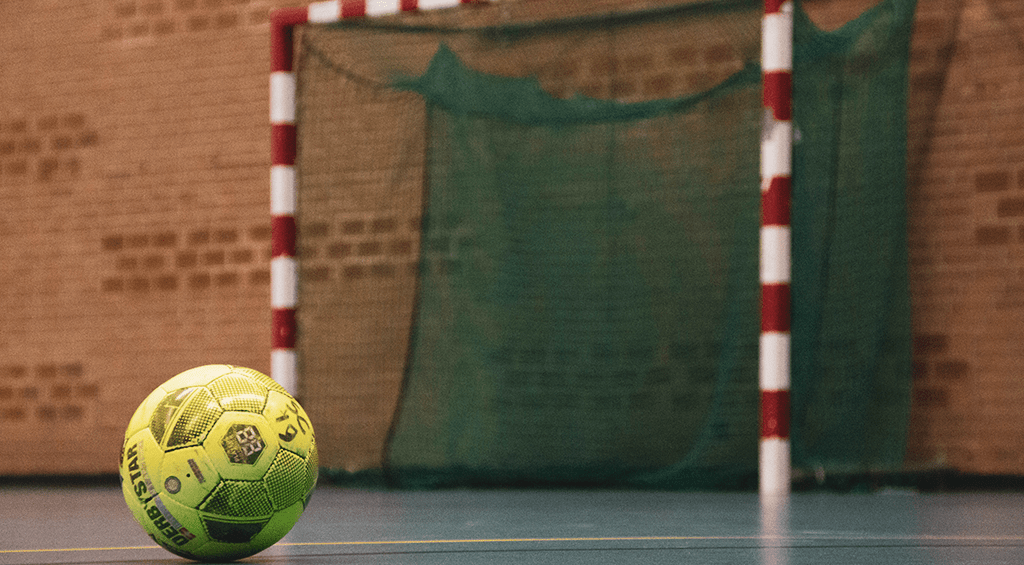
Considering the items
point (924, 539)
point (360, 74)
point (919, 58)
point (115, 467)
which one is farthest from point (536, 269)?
point (115, 467)

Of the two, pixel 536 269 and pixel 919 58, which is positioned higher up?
pixel 919 58

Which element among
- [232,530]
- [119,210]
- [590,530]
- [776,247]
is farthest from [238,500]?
[119,210]

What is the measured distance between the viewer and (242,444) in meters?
2.90

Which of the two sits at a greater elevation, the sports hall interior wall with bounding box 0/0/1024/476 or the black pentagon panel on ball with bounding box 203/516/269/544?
the sports hall interior wall with bounding box 0/0/1024/476

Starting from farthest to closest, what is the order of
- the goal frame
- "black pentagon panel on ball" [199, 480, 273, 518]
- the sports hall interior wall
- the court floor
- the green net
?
the sports hall interior wall < the green net < the goal frame < the court floor < "black pentagon panel on ball" [199, 480, 273, 518]

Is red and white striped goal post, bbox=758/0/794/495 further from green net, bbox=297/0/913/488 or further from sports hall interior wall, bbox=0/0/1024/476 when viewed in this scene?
sports hall interior wall, bbox=0/0/1024/476

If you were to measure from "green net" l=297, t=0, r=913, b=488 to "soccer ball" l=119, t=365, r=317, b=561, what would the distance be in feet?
9.52

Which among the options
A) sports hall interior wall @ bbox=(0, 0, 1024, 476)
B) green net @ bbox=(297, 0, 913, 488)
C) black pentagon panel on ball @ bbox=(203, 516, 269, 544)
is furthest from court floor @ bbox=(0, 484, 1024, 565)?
sports hall interior wall @ bbox=(0, 0, 1024, 476)

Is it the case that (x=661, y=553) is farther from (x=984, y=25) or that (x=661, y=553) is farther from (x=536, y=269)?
(x=984, y=25)

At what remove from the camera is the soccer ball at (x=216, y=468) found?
9.42ft

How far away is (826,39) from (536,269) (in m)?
1.74

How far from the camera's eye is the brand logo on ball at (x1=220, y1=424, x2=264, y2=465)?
9.47 ft

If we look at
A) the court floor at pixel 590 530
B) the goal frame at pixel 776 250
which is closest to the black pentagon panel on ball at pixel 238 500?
the court floor at pixel 590 530

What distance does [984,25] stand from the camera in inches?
228
